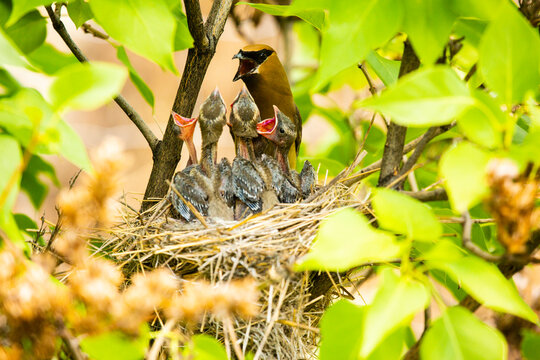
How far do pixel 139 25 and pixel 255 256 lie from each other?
516 millimetres

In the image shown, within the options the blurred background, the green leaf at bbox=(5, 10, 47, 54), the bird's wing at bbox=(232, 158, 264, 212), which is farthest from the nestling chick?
the blurred background

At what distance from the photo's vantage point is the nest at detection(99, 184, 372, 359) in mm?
1087

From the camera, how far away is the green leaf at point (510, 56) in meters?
0.60

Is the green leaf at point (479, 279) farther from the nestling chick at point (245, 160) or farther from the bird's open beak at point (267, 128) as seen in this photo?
the bird's open beak at point (267, 128)

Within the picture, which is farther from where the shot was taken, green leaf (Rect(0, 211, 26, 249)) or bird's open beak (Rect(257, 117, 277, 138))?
bird's open beak (Rect(257, 117, 277, 138))

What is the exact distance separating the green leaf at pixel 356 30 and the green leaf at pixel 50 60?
30.0 inches

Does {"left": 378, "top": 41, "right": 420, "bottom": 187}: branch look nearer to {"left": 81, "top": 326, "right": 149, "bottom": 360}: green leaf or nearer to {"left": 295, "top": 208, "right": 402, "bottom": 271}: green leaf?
{"left": 295, "top": 208, "right": 402, "bottom": 271}: green leaf

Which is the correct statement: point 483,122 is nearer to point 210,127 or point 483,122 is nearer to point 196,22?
point 196,22

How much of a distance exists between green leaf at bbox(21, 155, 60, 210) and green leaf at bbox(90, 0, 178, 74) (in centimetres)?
85

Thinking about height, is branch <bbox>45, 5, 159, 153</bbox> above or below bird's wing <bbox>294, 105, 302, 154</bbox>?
above

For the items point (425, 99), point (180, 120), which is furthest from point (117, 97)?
point (425, 99)

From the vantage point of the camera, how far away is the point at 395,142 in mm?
988

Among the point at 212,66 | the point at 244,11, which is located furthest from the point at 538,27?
the point at 212,66

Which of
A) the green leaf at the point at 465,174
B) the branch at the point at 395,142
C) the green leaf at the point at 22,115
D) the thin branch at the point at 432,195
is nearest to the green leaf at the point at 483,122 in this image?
the green leaf at the point at 465,174
